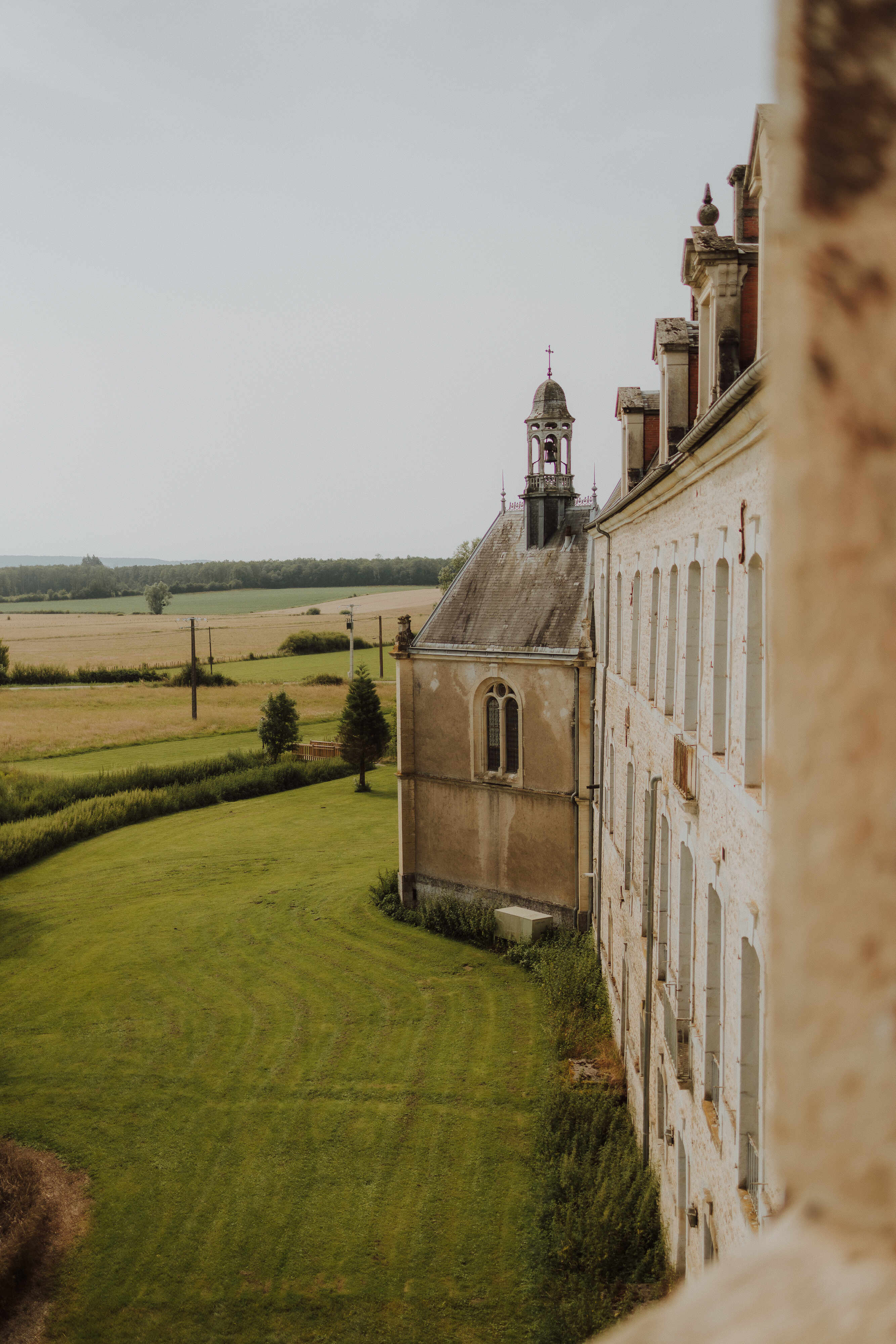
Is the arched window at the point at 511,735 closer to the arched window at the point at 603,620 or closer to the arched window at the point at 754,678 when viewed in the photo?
the arched window at the point at 603,620

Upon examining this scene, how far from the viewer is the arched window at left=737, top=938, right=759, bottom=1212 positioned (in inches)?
302

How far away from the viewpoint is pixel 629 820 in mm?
16812

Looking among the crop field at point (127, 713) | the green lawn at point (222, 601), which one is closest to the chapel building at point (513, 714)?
the crop field at point (127, 713)

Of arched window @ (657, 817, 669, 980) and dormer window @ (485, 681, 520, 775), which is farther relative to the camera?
dormer window @ (485, 681, 520, 775)

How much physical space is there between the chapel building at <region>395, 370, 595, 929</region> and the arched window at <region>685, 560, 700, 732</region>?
1281cm

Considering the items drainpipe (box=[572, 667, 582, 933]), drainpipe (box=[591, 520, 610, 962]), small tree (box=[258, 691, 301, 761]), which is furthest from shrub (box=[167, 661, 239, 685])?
drainpipe (box=[591, 520, 610, 962])

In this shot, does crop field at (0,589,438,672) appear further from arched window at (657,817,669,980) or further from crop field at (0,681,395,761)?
arched window at (657,817,669,980)

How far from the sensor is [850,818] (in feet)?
1.89

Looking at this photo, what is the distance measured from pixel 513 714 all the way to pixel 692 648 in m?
15.3

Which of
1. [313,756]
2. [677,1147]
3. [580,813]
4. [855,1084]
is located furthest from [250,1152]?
[313,756]

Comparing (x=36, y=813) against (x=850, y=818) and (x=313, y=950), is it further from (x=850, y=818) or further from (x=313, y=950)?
(x=850, y=818)

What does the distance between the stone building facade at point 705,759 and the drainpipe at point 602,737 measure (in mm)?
4007

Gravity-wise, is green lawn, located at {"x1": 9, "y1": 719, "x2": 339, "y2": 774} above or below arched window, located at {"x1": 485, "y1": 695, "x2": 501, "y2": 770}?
below

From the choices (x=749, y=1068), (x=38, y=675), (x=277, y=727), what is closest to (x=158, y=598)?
(x=38, y=675)
